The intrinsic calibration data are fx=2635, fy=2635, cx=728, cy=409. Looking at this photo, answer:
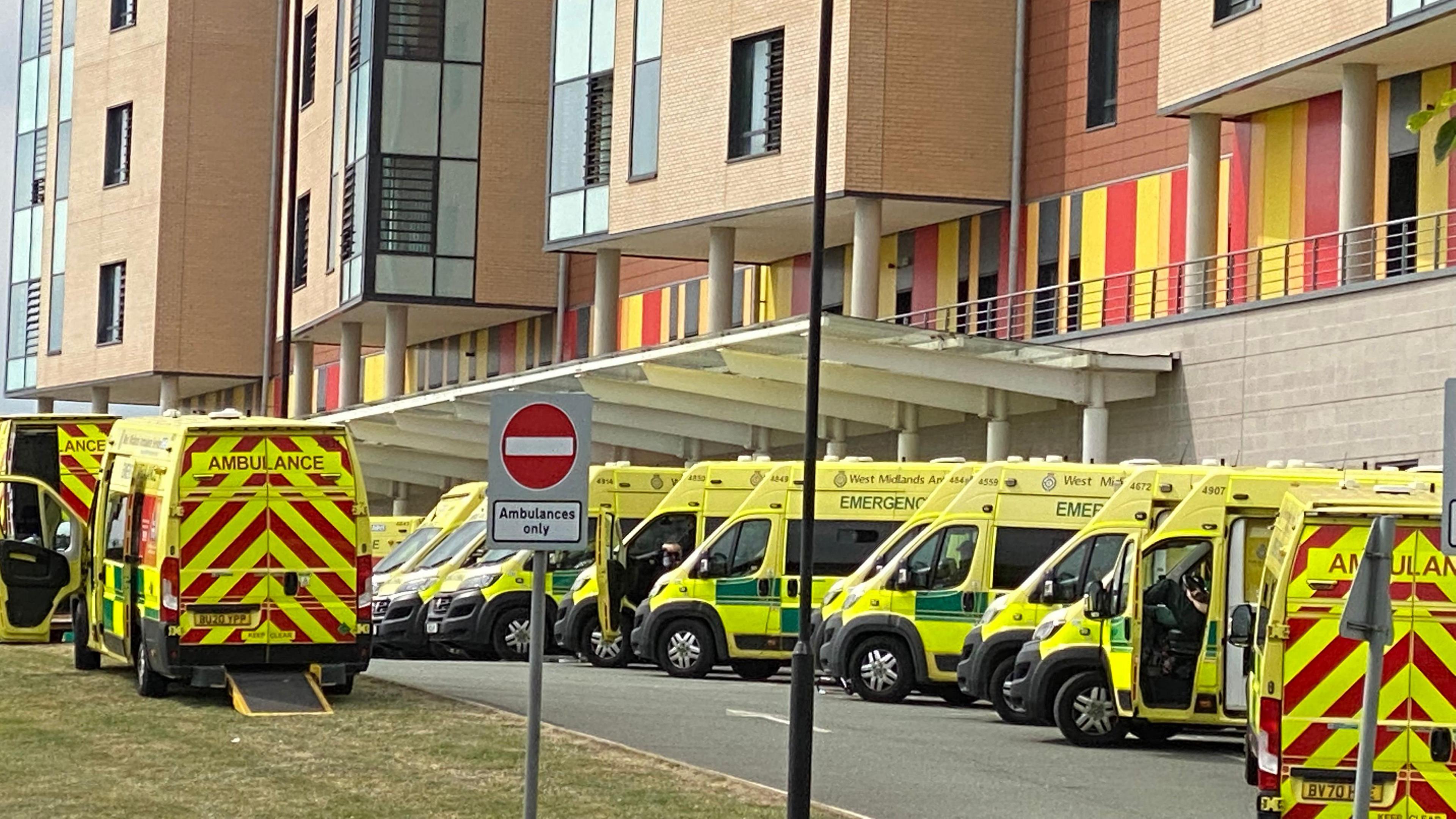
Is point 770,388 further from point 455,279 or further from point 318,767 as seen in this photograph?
point 318,767

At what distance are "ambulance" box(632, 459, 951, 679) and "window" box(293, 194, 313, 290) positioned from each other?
111 feet

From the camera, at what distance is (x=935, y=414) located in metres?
39.5

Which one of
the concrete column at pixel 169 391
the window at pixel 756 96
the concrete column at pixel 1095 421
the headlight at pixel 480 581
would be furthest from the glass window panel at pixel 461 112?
the headlight at pixel 480 581

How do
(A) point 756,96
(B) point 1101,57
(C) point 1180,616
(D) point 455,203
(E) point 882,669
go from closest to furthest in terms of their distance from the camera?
1. (C) point 1180,616
2. (E) point 882,669
3. (B) point 1101,57
4. (A) point 756,96
5. (D) point 455,203

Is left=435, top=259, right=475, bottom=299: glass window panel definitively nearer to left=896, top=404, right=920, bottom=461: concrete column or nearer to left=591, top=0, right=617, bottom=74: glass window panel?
Result: left=591, top=0, right=617, bottom=74: glass window panel


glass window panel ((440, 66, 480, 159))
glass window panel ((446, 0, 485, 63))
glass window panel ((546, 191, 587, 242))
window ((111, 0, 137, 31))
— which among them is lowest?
glass window panel ((546, 191, 587, 242))

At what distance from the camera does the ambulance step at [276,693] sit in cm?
2066

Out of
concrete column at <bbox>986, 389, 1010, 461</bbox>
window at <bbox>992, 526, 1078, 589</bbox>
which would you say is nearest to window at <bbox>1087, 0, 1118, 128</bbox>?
concrete column at <bbox>986, 389, 1010, 461</bbox>

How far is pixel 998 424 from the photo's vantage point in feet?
121

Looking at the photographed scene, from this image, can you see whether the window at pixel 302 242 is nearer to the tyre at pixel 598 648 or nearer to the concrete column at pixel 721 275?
the concrete column at pixel 721 275

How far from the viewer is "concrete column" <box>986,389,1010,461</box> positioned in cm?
3653

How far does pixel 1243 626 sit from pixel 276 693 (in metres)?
8.56

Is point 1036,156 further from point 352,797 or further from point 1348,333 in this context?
point 352,797

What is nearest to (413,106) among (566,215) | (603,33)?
(566,215)
